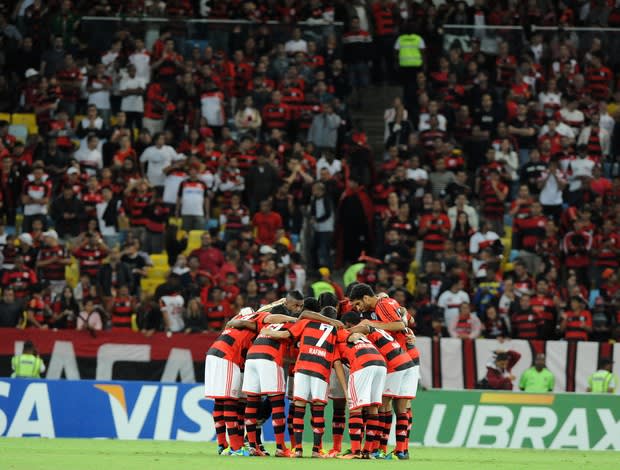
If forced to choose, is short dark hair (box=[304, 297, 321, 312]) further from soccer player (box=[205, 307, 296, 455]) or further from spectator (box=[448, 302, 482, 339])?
spectator (box=[448, 302, 482, 339])

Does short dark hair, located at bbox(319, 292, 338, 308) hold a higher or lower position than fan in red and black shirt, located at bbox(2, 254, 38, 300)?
higher

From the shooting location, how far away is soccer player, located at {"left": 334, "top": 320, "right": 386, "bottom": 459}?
16797mm

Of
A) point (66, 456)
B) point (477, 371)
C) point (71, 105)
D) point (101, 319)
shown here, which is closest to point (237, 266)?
point (101, 319)

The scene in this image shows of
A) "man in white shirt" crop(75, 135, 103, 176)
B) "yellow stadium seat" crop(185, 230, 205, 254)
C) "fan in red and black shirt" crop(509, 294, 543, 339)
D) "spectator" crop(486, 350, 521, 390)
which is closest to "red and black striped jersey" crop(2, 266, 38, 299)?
"yellow stadium seat" crop(185, 230, 205, 254)

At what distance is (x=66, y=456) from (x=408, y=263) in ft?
41.6

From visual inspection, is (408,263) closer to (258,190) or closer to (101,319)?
(258,190)

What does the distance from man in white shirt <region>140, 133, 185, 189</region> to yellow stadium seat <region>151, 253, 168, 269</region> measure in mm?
2012

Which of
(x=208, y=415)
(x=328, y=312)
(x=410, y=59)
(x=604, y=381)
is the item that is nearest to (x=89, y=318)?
(x=208, y=415)

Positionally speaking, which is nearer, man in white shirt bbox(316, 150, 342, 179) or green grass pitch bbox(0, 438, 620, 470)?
green grass pitch bbox(0, 438, 620, 470)

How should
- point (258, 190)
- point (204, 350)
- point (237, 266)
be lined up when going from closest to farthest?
1. point (204, 350)
2. point (237, 266)
3. point (258, 190)

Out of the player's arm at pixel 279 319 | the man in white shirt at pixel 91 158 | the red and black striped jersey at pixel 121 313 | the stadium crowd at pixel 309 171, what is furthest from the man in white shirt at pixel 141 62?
the player's arm at pixel 279 319

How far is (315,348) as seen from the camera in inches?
659

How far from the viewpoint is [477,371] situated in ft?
84.0

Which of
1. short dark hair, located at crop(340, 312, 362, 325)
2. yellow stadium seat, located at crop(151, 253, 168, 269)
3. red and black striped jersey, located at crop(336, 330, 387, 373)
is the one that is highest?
short dark hair, located at crop(340, 312, 362, 325)
